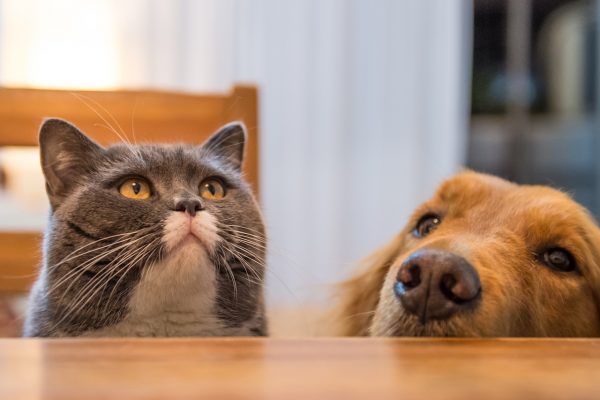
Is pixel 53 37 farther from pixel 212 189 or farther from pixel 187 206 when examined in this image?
pixel 187 206

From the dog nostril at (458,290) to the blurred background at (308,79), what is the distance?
5.77ft

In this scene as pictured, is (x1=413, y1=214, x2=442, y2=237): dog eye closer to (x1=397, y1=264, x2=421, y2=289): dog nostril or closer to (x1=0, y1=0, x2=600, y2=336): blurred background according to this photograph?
(x1=397, y1=264, x2=421, y2=289): dog nostril

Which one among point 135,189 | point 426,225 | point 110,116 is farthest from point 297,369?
point 110,116

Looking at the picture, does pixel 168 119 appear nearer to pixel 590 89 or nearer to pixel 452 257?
pixel 452 257

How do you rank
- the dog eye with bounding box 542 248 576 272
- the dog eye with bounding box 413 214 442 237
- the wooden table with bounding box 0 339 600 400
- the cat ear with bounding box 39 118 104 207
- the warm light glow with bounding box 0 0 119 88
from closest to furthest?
the wooden table with bounding box 0 339 600 400
the cat ear with bounding box 39 118 104 207
the dog eye with bounding box 542 248 576 272
the dog eye with bounding box 413 214 442 237
the warm light glow with bounding box 0 0 119 88

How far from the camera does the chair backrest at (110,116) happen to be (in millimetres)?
1882

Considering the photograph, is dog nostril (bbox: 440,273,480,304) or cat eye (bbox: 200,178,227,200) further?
cat eye (bbox: 200,178,227,200)

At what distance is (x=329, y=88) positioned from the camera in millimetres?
3264

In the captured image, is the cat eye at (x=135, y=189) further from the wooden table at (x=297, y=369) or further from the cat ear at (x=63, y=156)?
the wooden table at (x=297, y=369)

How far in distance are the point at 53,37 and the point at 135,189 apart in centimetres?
201


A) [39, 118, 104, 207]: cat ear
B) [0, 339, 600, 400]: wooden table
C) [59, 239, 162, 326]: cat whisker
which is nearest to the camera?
[0, 339, 600, 400]: wooden table

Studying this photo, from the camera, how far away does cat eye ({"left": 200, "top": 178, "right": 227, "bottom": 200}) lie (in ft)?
4.28

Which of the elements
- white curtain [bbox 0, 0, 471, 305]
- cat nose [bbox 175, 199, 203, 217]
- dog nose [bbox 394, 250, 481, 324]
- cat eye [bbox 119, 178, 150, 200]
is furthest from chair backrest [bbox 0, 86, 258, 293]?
white curtain [bbox 0, 0, 471, 305]

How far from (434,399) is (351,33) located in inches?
113
